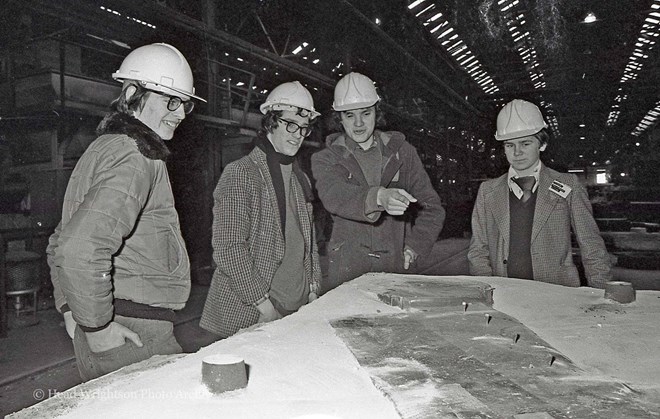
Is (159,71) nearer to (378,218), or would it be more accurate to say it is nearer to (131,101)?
(131,101)

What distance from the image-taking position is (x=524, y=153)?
2.92 metres

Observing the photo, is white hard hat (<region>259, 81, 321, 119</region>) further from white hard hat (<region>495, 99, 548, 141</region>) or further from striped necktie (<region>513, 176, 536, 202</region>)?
striped necktie (<region>513, 176, 536, 202</region>)

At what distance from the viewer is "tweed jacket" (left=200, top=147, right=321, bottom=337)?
92.4 inches

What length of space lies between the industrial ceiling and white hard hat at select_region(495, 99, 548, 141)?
10.6 feet

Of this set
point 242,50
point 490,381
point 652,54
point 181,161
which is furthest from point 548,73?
point 490,381

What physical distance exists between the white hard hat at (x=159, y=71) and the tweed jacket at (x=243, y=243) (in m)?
0.49

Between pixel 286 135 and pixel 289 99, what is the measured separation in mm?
209

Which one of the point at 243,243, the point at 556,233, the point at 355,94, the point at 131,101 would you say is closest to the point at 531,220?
the point at 556,233

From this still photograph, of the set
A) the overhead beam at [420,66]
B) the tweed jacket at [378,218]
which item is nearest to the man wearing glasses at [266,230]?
the tweed jacket at [378,218]

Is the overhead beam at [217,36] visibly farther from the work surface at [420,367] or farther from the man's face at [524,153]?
the work surface at [420,367]

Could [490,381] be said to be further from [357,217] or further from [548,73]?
[548,73]

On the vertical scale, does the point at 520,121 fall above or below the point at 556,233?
above

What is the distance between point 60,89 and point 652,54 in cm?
945

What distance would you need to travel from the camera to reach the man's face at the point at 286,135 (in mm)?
2580
